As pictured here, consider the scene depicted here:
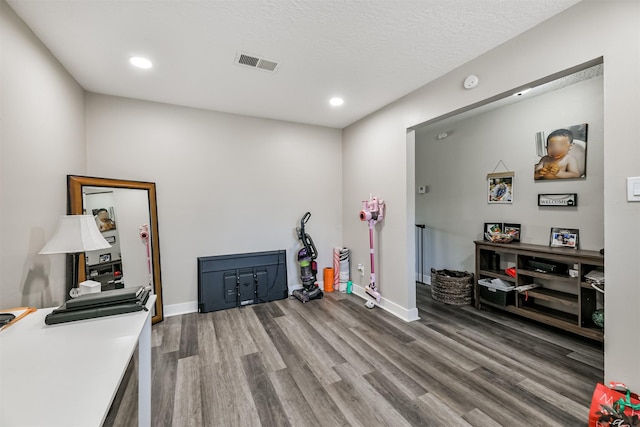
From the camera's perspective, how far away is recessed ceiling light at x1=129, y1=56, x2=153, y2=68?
223cm

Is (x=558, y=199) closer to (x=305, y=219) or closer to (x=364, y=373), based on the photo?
(x=364, y=373)

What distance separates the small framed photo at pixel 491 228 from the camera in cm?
347

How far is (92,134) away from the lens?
9.45ft

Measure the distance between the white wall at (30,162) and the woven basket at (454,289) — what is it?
13.1 feet

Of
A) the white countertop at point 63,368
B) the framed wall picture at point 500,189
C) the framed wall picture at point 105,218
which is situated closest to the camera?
the white countertop at point 63,368

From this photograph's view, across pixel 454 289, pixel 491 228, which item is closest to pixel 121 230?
pixel 454 289

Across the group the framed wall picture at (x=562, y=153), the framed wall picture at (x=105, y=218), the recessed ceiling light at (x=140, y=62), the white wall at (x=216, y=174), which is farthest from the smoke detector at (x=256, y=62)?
the framed wall picture at (x=562, y=153)

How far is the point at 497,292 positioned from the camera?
313 centimetres

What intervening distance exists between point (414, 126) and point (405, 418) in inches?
104

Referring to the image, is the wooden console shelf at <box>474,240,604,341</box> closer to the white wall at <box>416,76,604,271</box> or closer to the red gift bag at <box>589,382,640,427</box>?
the white wall at <box>416,76,604,271</box>

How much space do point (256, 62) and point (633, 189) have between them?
2702mm

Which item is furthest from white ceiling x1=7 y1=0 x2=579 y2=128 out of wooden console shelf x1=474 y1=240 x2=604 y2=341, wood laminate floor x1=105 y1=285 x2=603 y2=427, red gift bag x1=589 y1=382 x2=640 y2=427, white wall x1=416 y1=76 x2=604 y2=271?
wood laminate floor x1=105 y1=285 x2=603 y2=427

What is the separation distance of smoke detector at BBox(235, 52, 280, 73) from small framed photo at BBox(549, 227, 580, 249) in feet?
11.2

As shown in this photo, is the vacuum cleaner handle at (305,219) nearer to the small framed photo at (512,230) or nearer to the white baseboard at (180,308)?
the white baseboard at (180,308)
